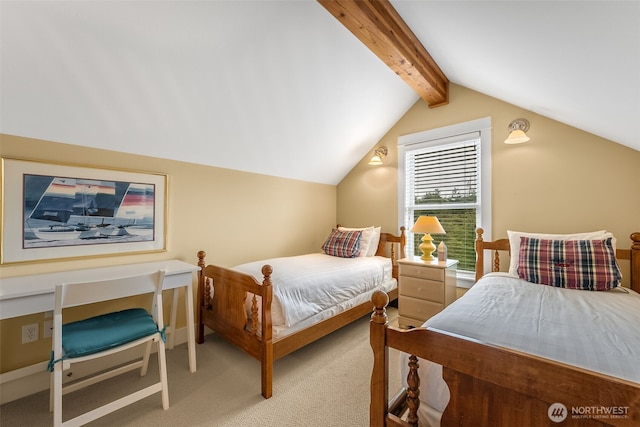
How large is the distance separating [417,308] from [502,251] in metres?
1.06

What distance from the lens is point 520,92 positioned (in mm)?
2254

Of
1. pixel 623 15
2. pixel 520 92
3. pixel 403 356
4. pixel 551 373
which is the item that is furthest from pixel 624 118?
pixel 403 356

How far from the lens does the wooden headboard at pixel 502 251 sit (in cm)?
203

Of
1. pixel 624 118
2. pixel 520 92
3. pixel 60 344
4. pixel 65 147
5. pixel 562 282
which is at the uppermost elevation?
pixel 520 92

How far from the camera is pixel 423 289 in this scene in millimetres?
2635

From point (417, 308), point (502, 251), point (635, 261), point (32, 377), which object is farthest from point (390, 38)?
point (32, 377)

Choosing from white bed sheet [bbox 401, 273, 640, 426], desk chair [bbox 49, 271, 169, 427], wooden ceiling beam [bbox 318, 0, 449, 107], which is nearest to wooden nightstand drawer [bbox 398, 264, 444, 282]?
white bed sheet [bbox 401, 273, 640, 426]

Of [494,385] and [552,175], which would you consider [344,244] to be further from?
[494,385]

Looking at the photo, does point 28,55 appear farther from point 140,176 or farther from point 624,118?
point 624,118

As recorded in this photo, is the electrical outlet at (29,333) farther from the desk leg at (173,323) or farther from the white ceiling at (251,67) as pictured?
the white ceiling at (251,67)

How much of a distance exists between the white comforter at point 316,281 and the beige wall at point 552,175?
139cm

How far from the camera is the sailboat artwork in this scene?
5.88ft

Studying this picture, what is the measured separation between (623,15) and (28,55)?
9.52 ft

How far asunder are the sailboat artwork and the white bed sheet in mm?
2301
